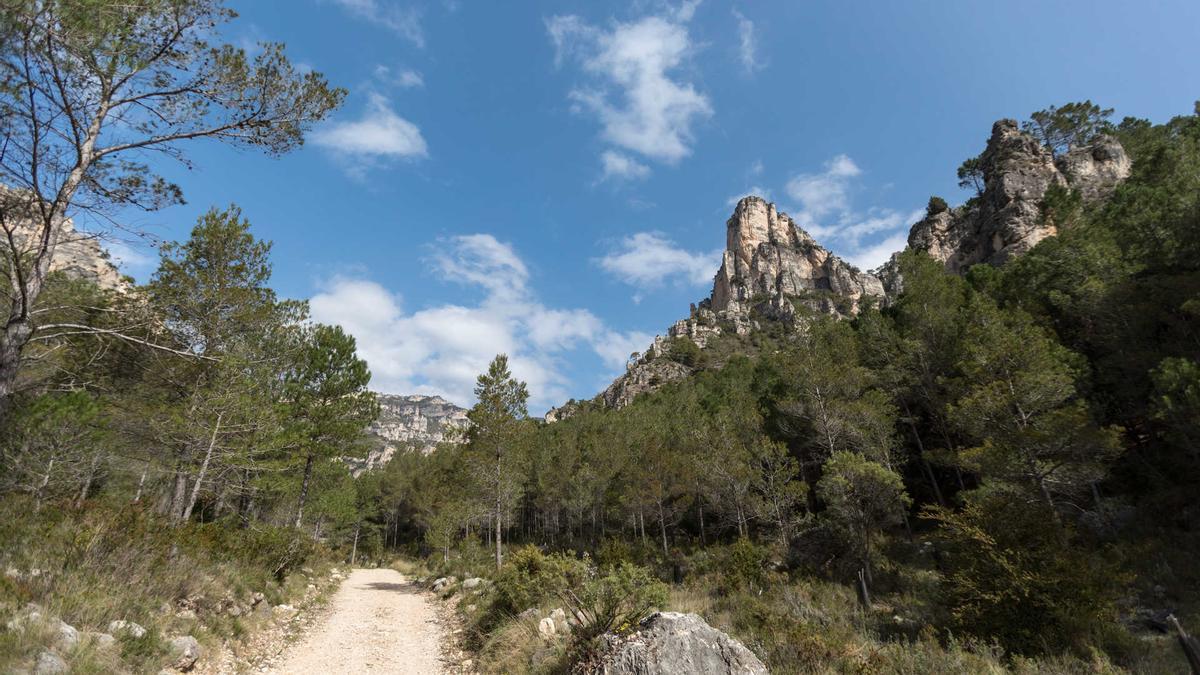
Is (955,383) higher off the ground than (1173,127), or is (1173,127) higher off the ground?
(1173,127)

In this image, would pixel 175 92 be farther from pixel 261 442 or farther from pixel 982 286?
pixel 982 286

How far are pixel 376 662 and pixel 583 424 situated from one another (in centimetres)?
3880

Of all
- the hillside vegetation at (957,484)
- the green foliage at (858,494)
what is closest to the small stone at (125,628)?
the hillside vegetation at (957,484)

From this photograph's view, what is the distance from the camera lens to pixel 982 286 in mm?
26375

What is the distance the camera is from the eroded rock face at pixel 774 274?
99438 mm

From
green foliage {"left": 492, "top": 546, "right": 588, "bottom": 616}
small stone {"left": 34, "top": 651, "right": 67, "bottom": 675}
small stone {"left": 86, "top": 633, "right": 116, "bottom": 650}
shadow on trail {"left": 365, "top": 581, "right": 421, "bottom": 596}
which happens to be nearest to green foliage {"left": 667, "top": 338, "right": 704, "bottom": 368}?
shadow on trail {"left": 365, "top": 581, "right": 421, "bottom": 596}

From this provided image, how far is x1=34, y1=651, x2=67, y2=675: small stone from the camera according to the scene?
4.15 metres

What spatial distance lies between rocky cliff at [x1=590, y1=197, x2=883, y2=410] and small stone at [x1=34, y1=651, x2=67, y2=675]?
7067 cm

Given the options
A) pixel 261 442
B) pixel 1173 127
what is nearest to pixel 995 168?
pixel 1173 127

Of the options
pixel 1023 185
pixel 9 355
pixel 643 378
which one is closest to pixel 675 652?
pixel 9 355

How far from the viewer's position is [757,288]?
366 feet

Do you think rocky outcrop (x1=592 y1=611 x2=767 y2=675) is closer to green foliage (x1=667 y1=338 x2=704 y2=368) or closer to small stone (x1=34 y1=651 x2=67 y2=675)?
small stone (x1=34 y1=651 x2=67 y2=675)

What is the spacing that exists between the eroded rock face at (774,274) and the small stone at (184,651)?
9324cm

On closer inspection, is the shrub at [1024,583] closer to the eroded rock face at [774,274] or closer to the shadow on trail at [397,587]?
the shadow on trail at [397,587]
